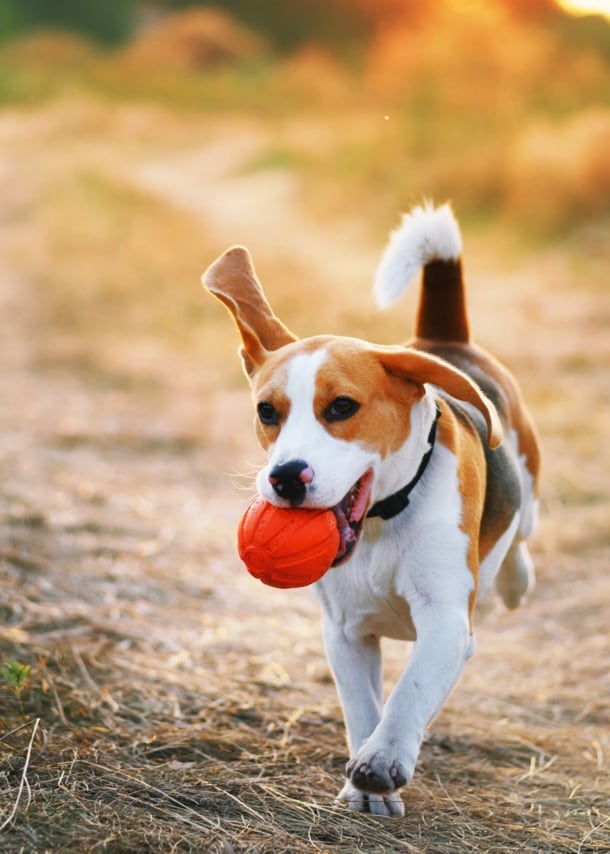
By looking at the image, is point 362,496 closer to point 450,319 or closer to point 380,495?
point 380,495

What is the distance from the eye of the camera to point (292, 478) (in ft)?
10.5

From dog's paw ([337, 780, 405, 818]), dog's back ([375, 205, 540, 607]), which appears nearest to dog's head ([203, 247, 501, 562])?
dog's paw ([337, 780, 405, 818])

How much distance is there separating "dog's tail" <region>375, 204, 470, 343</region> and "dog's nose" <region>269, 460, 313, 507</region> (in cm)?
172

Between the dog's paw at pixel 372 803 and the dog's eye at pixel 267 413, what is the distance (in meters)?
1.05

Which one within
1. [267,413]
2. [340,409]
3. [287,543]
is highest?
[340,409]

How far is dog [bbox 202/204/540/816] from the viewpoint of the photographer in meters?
3.27

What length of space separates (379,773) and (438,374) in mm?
1077

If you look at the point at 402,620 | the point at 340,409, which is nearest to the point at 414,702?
the point at 402,620

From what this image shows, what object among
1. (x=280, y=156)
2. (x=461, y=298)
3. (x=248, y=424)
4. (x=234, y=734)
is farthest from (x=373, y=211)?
(x=234, y=734)

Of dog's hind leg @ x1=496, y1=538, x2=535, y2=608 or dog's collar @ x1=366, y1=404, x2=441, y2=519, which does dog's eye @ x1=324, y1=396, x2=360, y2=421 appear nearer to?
dog's collar @ x1=366, y1=404, x2=441, y2=519

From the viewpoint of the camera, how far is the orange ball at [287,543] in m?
3.29

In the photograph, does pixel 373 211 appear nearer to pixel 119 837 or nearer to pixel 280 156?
pixel 280 156

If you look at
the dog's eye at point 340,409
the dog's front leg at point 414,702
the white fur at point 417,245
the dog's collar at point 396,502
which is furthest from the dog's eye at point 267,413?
the white fur at point 417,245

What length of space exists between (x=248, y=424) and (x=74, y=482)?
7.58ft
